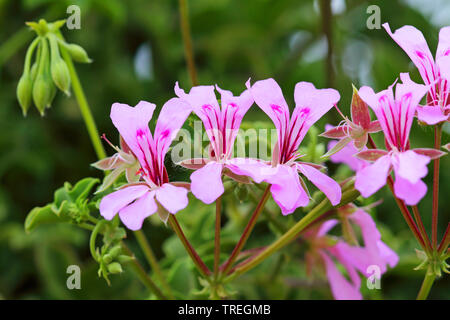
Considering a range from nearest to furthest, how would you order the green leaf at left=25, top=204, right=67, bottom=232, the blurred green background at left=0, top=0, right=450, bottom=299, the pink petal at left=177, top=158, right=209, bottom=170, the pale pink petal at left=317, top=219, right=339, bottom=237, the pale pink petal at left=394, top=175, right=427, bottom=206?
the pale pink petal at left=394, top=175, right=427, bottom=206 → the pink petal at left=177, top=158, right=209, bottom=170 → the green leaf at left=25, top=204, right=67, bottom=232 → the pale pink petal at left=317, top=219, right=339, bottom=237 → the blurred green background at left=0, top=0, right=450, bottom=299

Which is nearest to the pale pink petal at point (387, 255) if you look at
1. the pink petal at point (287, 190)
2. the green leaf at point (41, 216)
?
the pink petal at point (287, 190)

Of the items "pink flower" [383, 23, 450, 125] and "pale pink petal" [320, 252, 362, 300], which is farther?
"pale pink petal" [320, 252, 362, 300]

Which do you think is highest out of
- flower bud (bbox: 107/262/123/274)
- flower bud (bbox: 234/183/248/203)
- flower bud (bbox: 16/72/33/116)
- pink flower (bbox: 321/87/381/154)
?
flower bud (bbox: 16/72/33/116)

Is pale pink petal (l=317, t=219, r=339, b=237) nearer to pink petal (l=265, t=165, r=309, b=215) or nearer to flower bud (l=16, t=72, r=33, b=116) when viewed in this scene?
pink petal (l=265, t=165, r=309, b=215)

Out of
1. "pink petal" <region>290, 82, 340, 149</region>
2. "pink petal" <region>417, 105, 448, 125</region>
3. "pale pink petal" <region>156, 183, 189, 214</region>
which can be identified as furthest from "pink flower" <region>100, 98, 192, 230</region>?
"pink petal" <region>417, 105, 448, 125</region>

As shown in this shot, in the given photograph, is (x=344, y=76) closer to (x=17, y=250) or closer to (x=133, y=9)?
(x=133, y=9)

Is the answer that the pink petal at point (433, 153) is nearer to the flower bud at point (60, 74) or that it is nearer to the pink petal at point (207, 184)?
the pink petal at point (207, 184)

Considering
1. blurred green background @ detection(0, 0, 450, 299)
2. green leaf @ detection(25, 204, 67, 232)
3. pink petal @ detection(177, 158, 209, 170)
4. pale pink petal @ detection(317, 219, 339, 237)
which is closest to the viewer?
pink petal @ detection(177, 158, 209, 170)
